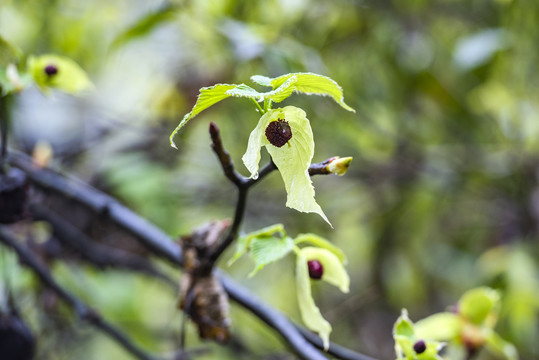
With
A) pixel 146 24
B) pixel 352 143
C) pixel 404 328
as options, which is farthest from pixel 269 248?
pixel 352 143

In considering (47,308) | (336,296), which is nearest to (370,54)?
(336,296)

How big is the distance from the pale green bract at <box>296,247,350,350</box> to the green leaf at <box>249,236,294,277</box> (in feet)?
0.08

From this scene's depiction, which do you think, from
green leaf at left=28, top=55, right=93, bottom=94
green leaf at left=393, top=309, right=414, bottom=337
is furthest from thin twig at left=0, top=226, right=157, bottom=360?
green leaf at left=393, top=309, right=414, bottom=337

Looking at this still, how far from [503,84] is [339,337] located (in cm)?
89

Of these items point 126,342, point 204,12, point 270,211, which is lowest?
point 270,211

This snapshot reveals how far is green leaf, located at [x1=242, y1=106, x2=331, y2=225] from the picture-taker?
0.40 meters

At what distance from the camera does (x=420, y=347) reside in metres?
0.46

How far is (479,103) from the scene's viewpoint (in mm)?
1556

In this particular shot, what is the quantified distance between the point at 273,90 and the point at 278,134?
0.11ft

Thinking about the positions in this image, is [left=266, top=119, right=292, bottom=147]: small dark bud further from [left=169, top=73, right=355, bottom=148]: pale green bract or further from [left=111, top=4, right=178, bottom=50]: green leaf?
[left=111, top=4, right=178, bottom=50]: green leaf

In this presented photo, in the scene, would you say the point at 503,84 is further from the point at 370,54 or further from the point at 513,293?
the point at 513,293

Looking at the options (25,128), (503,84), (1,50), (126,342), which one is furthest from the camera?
(503,84)

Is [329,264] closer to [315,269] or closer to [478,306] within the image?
[315,269]

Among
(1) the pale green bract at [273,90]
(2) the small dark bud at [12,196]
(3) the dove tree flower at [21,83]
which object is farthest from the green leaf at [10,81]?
(1) the pale green bract at [273,90]
